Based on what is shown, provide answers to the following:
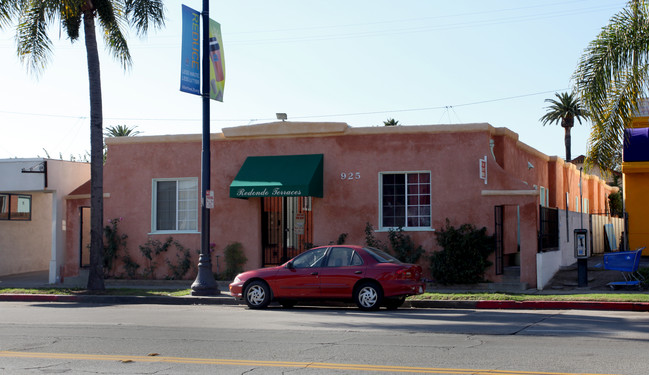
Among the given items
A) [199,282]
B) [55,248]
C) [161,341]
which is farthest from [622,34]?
[55,248]

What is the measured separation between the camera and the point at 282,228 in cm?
2223

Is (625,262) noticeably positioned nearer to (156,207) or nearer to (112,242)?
(156,207)

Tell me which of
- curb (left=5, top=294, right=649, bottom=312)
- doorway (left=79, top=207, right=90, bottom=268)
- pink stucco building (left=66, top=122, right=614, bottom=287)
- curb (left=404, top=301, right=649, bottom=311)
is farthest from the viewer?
doorway (left=79, top=207, right=90, bottom=268)

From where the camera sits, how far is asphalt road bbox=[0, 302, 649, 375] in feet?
27.8

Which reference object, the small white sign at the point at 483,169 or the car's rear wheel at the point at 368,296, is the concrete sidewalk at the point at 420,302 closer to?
the car's rear wheel at the point at 368,296

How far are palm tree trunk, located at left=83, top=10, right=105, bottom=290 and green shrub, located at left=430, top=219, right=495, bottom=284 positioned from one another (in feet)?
30.6

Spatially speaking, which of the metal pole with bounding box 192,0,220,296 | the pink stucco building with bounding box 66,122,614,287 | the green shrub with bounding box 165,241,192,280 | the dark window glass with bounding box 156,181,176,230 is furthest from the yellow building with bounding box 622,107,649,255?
the dark window glass with bounding box 156,181,176,230

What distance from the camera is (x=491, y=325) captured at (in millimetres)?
12070

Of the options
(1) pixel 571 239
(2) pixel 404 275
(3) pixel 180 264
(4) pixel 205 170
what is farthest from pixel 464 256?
(3) pixel 180 264

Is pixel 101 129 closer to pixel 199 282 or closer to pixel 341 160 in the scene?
pixel 199 282

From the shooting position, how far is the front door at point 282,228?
2211cm

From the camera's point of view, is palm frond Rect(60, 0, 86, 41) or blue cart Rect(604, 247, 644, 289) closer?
blue cart Rect(604, 247, 644, 289)

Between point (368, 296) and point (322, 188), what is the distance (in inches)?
264

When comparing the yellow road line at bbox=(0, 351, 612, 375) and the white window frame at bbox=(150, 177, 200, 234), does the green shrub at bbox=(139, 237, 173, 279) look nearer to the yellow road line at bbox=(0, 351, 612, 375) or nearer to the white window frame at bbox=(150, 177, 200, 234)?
the white window frame at bbox=(150, 177, 200, 234)
